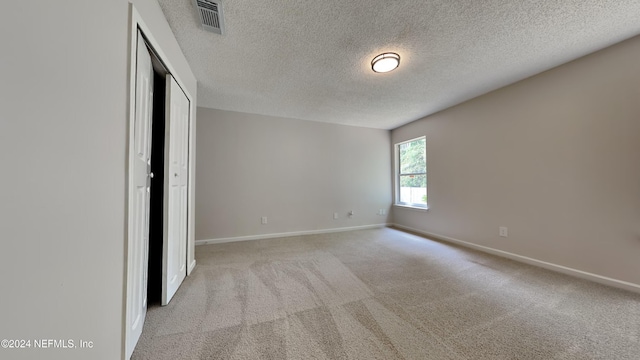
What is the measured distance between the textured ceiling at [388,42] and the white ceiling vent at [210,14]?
2.0 inches

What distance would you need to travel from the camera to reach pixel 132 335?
109 centimetres

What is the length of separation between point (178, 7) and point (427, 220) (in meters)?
4.28

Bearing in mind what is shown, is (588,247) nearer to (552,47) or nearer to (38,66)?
(552,47)

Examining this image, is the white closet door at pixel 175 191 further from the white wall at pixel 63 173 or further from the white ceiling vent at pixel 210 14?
the white wall at pixel 63 173

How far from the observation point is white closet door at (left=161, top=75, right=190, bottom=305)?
159 centimetres

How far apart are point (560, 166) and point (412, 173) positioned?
2.09 meters

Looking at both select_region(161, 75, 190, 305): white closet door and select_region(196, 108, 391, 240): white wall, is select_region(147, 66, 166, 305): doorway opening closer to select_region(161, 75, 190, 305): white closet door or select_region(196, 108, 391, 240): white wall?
select_region(161, 75, 190, 305): white closet door

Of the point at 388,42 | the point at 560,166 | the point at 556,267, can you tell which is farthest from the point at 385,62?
the point at 556,267

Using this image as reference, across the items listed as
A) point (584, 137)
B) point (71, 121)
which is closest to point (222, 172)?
point (71, 121)

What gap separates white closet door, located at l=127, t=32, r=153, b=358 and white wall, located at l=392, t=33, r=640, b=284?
378 centimetres

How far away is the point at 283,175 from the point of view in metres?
3.65

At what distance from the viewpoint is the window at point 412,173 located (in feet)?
12.6

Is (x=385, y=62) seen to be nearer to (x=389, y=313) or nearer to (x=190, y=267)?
(x=389, y=313)

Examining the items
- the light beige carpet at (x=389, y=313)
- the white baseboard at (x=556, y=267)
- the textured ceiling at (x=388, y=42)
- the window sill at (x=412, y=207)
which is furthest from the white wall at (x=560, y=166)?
the window sill at (x=412, y=207)
